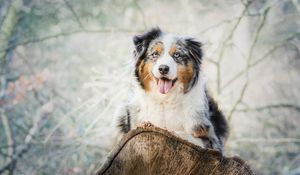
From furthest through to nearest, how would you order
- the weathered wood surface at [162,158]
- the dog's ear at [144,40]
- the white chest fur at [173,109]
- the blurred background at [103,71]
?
the blurred background at [103,71]
the dog's ear at [144,40]
the white chest fur at [173,109]
the weathered wood surface at [162,158]

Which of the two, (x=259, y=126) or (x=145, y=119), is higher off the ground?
(x=145, y=119)

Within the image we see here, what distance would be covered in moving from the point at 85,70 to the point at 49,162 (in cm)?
82

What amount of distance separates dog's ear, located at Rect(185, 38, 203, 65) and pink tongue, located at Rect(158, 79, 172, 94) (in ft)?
0.50

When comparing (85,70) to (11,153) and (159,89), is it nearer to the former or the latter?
Result: (11,153)

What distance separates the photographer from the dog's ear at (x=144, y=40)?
2.64 meters

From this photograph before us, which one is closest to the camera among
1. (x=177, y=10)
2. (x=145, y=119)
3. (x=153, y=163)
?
(x=153, y=163)

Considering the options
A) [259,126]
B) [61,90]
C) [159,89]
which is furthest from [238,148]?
[159,89]

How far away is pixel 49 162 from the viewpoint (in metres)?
5.22

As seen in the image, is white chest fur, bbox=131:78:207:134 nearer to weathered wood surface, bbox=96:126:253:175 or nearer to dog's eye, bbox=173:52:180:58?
dog's eye, bbox=173:52:180:58

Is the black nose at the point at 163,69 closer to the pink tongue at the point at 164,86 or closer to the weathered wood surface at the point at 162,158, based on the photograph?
the pink tongue at the point at 164,86

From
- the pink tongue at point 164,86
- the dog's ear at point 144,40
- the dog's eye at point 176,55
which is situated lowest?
the pink tongue at point 164,86

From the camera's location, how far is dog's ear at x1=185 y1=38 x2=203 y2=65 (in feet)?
8.70

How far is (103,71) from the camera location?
5.18 metres

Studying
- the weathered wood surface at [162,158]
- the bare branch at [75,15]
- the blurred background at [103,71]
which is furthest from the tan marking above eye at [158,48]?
the bare branch at [75,15]
